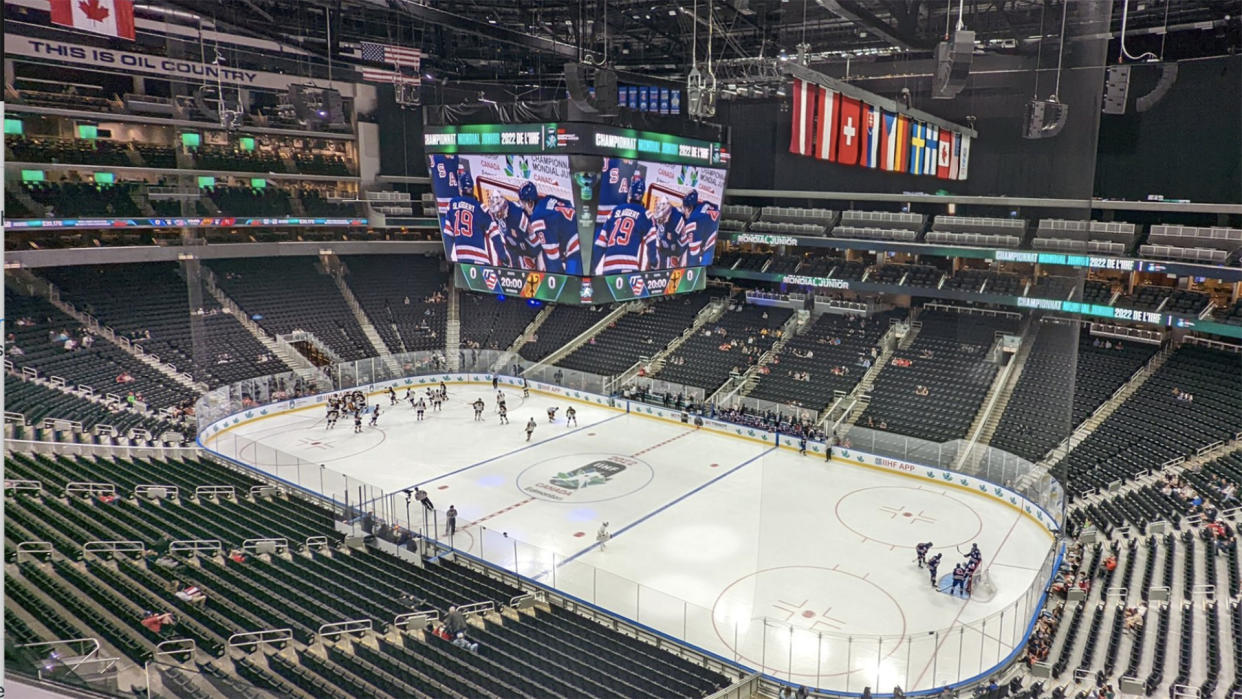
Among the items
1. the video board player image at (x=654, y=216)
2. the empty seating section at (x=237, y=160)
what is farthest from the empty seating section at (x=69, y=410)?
the video board player image at (x=654, y=216)

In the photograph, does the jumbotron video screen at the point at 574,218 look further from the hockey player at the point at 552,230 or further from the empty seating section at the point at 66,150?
the empty seating section at the point at 66,150

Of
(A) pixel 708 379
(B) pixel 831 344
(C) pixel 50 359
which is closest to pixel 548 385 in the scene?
(A) pixel 708 379

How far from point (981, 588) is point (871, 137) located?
10.2 m

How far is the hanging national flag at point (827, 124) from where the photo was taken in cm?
1123

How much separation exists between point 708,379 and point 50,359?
23096mm

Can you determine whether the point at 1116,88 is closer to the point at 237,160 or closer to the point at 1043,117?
the point at 1043,117

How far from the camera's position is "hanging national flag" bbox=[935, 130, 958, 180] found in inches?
485

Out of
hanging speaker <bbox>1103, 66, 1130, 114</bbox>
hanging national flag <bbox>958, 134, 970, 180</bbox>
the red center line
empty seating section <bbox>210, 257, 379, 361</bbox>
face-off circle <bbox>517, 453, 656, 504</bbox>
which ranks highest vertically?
hanging speaker <bbox>1103, 66, 1130, 114</bbox>

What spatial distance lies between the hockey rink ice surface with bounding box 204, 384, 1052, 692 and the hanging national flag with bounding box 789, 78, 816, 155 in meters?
7.85

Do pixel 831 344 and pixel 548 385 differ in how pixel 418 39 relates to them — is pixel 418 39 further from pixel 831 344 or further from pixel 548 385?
pixel 831 344

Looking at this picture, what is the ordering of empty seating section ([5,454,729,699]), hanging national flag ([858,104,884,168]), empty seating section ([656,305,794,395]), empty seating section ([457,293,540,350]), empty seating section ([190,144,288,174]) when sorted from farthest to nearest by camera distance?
empty seating section ([457,293,540,350]) → empty seating section ([190,144,288,174]) → empty seating section ([656,305,794,395]) → hanging national flag ([858,104,884,168]) → empty seating section ([5,454,729,699])

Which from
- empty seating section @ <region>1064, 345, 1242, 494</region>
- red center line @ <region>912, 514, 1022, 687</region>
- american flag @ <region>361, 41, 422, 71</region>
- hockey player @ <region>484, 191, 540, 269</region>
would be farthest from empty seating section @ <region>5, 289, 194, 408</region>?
empty seating section @ <region>1064, 345, 1242, 494</region>

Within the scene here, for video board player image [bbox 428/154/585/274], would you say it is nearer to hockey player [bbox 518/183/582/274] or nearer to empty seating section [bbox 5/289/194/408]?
hockey player [bbox 518/183/582/274]

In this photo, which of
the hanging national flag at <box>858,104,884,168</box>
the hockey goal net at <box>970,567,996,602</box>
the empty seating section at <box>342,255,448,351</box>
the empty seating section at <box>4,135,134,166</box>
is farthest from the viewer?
the empty seating section at <box>342,255,448,351</box>
